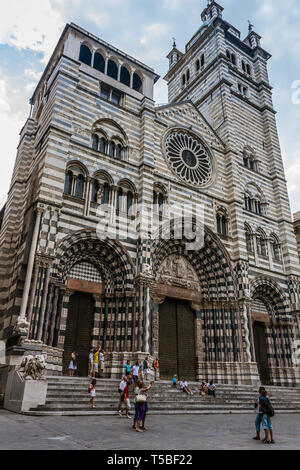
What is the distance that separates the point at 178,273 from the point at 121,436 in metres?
14.0

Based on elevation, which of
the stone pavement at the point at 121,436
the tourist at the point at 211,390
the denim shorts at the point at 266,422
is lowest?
the stone pavement at the point at 121,436

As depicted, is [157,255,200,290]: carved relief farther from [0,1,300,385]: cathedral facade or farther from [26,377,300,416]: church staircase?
[26,377,300,416]: church staircase

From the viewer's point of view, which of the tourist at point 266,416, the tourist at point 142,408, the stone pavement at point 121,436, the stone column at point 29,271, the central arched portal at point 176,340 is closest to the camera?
the stone pavement at point 121,436

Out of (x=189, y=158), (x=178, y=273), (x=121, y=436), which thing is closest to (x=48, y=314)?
(x=178, y=273)

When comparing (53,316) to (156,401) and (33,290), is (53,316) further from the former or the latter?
(156,401)

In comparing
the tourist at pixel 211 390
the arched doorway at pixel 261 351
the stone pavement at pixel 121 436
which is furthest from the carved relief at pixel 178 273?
the stone pavement at pixel 121 436

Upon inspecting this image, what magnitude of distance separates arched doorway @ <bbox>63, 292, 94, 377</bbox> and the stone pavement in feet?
23.5

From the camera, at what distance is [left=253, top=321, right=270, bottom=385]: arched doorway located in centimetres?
2147

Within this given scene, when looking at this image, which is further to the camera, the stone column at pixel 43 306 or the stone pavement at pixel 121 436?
the stone column at pixel 43 306

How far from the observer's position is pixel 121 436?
269 inches

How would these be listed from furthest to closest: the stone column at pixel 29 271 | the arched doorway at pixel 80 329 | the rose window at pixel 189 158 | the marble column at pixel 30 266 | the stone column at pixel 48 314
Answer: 1. the rose window at pixel 189 158
2. the arched doorway at pixel 80 329
3. the stone column at pixel 48 314
4. the marble column at pixel 30 266
5. the stone column at pixel 29 271

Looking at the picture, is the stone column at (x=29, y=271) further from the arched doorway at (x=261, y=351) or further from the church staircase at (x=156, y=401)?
the arched doorway at (x=261, y=351)

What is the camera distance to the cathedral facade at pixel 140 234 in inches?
630

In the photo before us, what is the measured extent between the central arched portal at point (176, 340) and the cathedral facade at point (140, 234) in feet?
0.25
